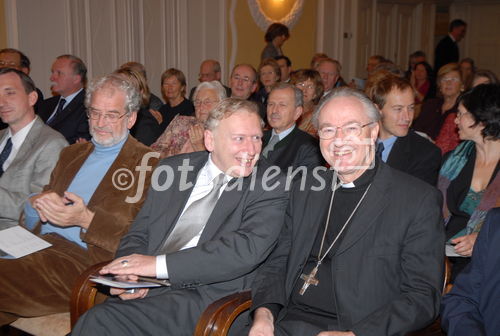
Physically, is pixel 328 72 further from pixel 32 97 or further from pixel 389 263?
pixel 389 263

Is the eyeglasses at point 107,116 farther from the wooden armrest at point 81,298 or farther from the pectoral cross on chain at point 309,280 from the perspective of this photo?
the pectoral cross on chain at point 309,280

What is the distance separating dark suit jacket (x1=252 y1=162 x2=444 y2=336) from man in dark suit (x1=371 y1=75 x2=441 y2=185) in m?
1.14

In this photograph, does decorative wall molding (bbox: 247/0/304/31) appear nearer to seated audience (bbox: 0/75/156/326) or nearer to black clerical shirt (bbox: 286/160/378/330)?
seated audience (bbox: 0/75/156/326)

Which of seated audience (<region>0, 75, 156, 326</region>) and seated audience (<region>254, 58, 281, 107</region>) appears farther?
seated audience (<region>254, 58, 281, 107</region>)

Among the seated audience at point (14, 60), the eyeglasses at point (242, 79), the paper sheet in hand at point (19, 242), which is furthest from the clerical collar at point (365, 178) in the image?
the seated audience at point (14, 60)

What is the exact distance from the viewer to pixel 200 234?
241cm

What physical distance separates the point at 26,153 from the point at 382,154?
6.96 ft

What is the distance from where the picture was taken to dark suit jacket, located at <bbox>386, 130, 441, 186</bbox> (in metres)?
3.21

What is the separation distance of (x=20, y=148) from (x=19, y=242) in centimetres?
66

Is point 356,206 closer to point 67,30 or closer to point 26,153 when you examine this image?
point 26,153

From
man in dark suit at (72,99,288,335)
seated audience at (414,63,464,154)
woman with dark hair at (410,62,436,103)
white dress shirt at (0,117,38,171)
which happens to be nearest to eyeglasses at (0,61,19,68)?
white dress shirt at (0,117,38,171)

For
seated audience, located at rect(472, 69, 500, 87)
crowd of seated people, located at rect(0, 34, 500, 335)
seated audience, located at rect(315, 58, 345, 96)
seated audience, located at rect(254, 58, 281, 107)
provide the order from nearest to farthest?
crowd of seated people, located at rect(0, 34, 500, 335) → seated audience, located at rect(472, 69, 500, 87) → seated audience, located at rect(254, 58, 281, 107) → seated audience, located at rect(315, 58, 345, 96)

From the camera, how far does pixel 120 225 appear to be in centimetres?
269

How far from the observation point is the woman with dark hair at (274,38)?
787 centimetres
